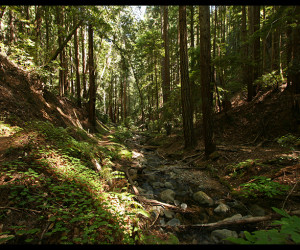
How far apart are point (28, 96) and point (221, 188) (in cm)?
823

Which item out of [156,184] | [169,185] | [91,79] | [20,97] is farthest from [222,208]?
[91,79]

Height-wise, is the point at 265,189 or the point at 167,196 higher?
the point at 265,189

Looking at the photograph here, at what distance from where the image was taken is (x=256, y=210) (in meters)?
3.02

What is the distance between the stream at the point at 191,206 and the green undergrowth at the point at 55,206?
0.77 m

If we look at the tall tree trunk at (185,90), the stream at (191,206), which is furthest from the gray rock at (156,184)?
the tall tree trunk at (185,90)

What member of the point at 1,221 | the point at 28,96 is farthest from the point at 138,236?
the point at 28,96

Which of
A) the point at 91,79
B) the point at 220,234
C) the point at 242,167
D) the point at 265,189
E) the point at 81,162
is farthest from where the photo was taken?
the point at 91,79

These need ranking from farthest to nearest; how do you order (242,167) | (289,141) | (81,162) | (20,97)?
(20,97) → (289,141) → (242,167) → (81,162)

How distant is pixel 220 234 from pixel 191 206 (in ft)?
3.65

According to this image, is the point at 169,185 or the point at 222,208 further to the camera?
the point at 169,185

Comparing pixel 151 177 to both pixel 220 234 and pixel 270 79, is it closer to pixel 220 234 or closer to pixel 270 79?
pixel 220 234

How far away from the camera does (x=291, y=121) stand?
5.99 metres
